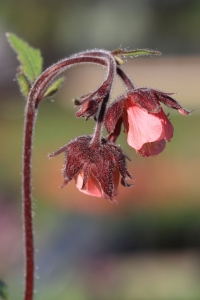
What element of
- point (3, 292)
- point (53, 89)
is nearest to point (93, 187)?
point (53, 89)

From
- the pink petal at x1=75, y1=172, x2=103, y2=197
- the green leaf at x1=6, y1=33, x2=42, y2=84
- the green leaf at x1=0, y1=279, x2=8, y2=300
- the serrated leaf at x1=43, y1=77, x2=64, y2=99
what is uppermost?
the green leaf at x1=6, y1=33, x2=42, y2=84

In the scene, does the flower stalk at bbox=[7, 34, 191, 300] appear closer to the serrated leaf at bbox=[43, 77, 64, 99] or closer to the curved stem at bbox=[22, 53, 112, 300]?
the curved stem at bbox=[22, 53, 112, 300]

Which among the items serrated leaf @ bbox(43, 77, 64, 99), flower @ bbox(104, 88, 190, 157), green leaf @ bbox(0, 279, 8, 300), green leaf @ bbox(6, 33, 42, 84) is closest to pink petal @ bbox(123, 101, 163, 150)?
flower @ bbox(104, 88, 190, 157)

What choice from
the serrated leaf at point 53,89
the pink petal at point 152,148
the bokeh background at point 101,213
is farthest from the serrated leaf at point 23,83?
the bokeh background at point 101,213

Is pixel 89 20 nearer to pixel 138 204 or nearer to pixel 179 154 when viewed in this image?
pixel 179 154

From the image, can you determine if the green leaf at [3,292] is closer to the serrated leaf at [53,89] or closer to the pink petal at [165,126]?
the serrated leaf at [53,89]

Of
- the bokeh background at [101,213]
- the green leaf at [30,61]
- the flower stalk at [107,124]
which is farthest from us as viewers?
the bokeh background at [101,213]

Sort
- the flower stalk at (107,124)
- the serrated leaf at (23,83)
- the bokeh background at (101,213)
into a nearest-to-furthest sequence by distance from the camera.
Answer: the flower stalk at (107,124)
the serrated leaf at (23,83)
the bokeh background at (101,213)
